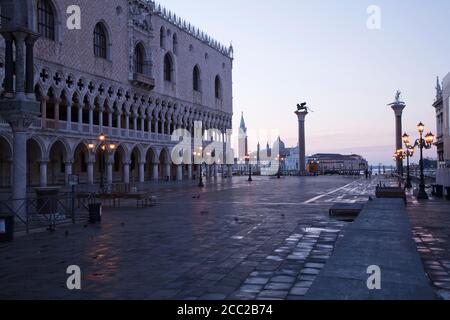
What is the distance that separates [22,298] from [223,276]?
2975mm

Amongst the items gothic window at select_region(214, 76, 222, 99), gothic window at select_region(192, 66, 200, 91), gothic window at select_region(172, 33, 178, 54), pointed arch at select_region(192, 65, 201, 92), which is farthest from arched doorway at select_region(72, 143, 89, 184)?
gothic window at select_region(214, 76, 222, 99)

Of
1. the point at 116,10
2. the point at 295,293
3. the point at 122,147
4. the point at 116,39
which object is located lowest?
the point at 295,293

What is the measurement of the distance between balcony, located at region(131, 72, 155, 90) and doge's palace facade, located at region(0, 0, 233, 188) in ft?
0.36

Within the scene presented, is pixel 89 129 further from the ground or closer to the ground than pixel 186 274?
further from the ground

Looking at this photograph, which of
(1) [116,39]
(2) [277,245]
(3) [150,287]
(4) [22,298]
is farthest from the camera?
(1) [116,39]

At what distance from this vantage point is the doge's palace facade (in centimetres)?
3922

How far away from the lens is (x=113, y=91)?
48469mm

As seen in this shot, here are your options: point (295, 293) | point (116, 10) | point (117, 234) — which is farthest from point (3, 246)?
point (116, 10)

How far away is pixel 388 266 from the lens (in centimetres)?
639

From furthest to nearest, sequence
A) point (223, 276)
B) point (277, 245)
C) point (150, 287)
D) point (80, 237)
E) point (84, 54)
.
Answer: point (84, 54)
point (80, 237)
point (277, 245)
point (223, 276)
point (150, 287)

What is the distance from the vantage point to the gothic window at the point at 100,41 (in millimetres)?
47097

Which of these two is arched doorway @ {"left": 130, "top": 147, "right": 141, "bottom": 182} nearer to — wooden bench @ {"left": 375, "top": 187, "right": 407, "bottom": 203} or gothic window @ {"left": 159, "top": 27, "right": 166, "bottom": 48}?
gothic window @ {"left": 159, "top": 27, "right": 166, "bottom": 48}

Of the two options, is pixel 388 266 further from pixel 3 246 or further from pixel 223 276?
pixel 3 246

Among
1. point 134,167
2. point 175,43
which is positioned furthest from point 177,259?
point 175,43
